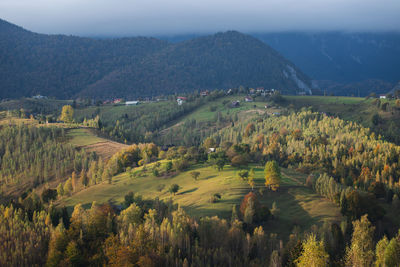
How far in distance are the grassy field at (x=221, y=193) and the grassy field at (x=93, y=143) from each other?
136ft

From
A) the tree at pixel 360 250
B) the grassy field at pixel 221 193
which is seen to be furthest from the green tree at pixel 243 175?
the tree at pixel 360 250

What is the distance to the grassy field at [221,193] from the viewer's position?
83.2 metres

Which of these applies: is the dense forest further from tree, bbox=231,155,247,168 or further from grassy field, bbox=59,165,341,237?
tree, bbox=231,155,247,168

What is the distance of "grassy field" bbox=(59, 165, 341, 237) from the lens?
3275 inches

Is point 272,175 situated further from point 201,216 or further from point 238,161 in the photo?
point 238,161

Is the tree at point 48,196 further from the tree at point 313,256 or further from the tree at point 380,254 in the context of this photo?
the tree at point 380,254

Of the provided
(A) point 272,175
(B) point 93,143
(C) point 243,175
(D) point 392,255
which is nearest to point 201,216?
(C) point 243,175

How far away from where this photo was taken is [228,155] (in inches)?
5103

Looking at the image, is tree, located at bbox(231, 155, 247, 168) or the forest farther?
tree, located at bbox(231, 155, 247, 168)

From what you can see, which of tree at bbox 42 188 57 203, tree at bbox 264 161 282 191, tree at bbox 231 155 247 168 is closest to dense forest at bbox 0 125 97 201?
tree at bbox 42 188 57 203

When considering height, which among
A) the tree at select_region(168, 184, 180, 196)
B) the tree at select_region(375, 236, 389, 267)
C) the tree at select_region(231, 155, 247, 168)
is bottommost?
the tree at select_region(168, 184, 180, 196)

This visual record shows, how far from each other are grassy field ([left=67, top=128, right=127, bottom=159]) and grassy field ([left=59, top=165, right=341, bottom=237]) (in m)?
41.4

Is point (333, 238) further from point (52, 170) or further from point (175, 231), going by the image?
point (52, 170)

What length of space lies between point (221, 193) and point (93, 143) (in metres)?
105
